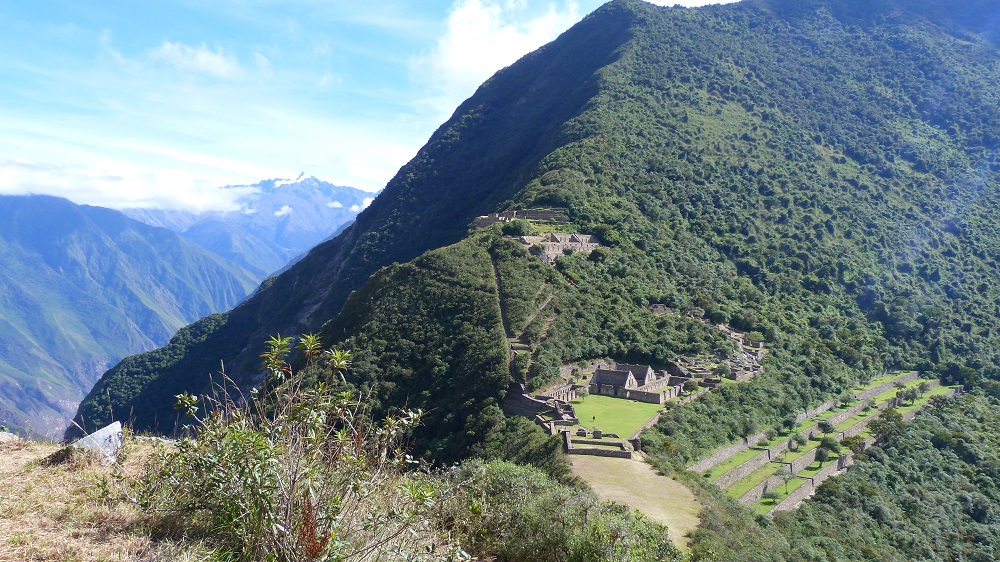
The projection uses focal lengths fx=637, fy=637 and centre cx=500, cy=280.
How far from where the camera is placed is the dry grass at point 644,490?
17.6 m

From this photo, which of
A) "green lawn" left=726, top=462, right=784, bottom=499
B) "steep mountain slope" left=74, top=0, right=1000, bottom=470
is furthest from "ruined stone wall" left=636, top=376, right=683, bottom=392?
"green lawn" left=726, top=462, right=784, bottom=499

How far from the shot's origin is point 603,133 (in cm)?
6906

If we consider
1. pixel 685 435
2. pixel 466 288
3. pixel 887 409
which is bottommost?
pixel 887 409

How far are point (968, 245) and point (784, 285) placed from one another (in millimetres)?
31957

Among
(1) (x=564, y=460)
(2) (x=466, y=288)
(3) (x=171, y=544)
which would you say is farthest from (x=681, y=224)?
(3) (x=171, y=544)

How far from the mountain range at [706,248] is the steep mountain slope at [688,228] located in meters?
0.26

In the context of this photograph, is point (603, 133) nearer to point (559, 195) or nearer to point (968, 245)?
point (559, 195)

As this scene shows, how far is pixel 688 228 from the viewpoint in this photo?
58906mm

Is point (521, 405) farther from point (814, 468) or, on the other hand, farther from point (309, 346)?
point (309, 346)

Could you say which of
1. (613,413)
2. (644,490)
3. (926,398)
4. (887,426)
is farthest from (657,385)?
(926,398)

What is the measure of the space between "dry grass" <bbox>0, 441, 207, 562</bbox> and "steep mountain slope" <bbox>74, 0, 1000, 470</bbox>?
15.1 metres

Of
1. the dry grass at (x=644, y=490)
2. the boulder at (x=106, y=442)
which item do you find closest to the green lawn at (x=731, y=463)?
the dry grass at (x=644, y=490)

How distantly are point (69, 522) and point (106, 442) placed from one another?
91.0 inches

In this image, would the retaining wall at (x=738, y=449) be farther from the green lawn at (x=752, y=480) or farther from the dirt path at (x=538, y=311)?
the dirt path at (x=538, y=311)
